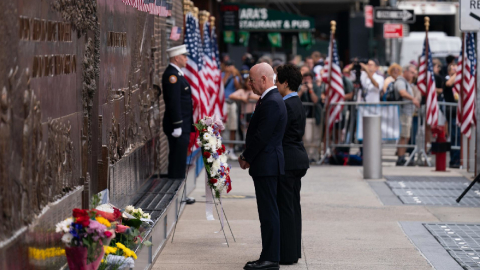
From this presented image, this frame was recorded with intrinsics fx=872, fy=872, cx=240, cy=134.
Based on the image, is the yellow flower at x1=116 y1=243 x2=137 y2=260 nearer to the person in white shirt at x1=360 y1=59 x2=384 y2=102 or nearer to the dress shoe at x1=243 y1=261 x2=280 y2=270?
the dress shoe at x1=243 y1=261 x2=280 y2=270

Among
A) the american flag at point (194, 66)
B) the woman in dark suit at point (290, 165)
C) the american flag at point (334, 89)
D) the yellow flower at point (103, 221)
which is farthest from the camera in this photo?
the american flag at point (334, 89)

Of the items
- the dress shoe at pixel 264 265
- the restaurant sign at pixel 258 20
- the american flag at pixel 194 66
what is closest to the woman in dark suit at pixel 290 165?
the dress shoe at pixel 264 265

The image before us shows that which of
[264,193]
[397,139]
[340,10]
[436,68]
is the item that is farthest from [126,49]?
[340,10]

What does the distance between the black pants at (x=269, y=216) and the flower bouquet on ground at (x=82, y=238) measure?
8.56ft

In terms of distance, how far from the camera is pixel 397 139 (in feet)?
58.5

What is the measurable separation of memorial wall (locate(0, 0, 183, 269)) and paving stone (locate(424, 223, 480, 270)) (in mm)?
3422

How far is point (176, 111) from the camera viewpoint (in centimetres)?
1162

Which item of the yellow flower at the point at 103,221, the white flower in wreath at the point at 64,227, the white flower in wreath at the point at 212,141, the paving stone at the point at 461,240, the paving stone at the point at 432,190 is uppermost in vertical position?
the white flower in wreath at the point at 212,141

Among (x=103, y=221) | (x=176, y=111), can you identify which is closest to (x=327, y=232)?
(x=176, y=111)

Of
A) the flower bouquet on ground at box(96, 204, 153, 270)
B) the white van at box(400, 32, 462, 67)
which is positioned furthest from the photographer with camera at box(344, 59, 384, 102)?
the white van at box(400, 32, 462, 67)

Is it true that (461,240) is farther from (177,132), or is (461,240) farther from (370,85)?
(370,85)

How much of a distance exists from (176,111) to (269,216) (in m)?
3.97

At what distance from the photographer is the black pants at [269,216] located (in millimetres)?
7934

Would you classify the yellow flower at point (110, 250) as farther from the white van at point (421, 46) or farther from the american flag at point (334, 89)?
the white van at point (421, 46)
